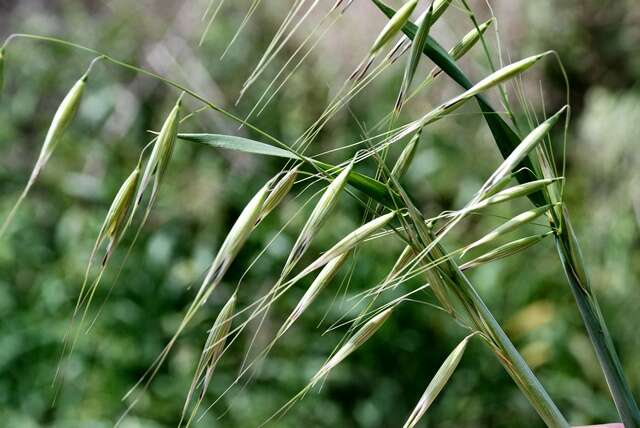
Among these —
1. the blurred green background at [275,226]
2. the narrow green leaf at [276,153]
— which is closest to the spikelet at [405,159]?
the narrow green leaf at [276,153]

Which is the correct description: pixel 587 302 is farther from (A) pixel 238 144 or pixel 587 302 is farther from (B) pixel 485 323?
(A) pixel 238 144

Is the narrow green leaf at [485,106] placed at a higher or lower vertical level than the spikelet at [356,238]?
higher

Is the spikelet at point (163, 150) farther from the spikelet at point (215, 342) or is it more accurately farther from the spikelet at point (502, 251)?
the spikelet at point (502, 251)

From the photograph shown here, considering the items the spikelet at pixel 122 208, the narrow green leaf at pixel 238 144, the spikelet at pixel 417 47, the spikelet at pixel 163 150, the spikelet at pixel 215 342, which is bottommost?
the spikelet at pixel 215 342

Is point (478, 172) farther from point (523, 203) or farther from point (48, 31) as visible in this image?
point (48, 31)

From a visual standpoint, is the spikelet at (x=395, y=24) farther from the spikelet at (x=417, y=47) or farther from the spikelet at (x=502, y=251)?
the spikelet at (x=502, y=251)

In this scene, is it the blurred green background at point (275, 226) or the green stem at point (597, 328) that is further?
the blurred green background at point (275, 226)

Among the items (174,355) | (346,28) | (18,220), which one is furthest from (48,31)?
(174,355)
